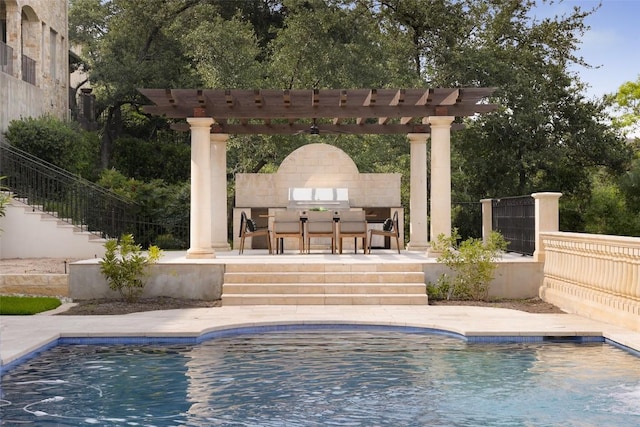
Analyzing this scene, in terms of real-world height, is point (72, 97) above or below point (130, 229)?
above

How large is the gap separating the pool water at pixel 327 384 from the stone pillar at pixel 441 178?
5.51 meters

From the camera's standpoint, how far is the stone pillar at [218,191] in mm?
20016

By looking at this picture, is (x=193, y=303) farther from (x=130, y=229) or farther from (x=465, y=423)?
(x=130, y=229)

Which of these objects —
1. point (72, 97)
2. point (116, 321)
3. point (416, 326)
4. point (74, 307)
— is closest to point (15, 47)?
point (72, 97)

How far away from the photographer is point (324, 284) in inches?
581

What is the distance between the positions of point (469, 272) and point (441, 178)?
2.28 m

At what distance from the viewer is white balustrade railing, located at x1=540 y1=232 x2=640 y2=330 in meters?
11.2

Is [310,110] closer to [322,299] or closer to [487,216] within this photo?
[322,299]

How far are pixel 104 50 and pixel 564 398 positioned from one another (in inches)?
1111

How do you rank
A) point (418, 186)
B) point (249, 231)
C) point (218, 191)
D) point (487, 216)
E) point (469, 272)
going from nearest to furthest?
point (469, 272), point (249, 231), point (487, 216), point (218, 191), point (418, 186)

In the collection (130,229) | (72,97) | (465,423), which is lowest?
(465,423)

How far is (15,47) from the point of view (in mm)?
25438

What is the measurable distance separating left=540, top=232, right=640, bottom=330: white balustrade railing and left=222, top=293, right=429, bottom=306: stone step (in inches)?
82.6

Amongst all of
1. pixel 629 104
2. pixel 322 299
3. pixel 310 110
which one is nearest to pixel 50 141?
pixel 310 110
